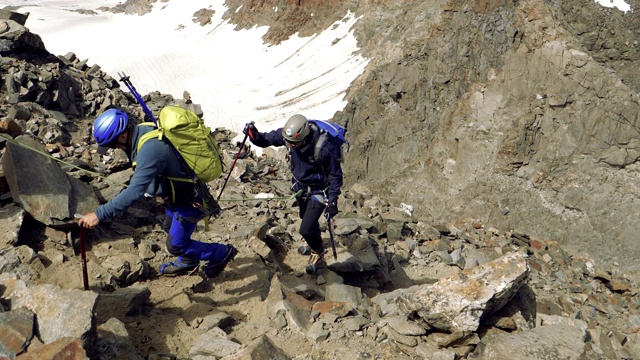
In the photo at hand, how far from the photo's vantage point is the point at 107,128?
4.73 meters

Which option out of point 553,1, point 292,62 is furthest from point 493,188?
point 292,62

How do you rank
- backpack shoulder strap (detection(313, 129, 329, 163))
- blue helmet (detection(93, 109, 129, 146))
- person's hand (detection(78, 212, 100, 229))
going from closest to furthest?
1. person's hand (detection(78, 212, 100, 229))
2. blue helmet (detection(93, 109, 129, 146))
3. backpack shoulder strap (detection(313, 129, 329, 163))

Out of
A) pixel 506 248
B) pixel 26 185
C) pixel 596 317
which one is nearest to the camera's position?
pixel 26 185

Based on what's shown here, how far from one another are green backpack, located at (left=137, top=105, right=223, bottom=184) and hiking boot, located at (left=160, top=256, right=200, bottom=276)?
1629 mm

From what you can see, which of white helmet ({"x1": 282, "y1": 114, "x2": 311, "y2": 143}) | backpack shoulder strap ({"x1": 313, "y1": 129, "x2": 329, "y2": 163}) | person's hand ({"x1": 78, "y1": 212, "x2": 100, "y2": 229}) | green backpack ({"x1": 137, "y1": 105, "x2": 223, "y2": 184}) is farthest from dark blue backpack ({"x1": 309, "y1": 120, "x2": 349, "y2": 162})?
person's hand ({"x1": 78, "y1": 212, "x2": 100, "y2": 229})

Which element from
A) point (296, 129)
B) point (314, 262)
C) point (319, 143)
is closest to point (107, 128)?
point (296, 129)

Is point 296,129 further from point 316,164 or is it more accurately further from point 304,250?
point 304,250

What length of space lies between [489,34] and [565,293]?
9940mm

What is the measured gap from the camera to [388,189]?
53.0 ft

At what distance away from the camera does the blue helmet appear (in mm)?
4719

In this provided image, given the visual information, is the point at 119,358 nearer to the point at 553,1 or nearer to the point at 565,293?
the point at 565,293

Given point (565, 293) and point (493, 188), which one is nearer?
point (565, 293)

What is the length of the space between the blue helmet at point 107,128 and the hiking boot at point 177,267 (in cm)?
230

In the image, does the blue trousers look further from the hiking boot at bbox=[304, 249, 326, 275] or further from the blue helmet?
the hiking boot at bbox=[304, 249, 326, 275]
